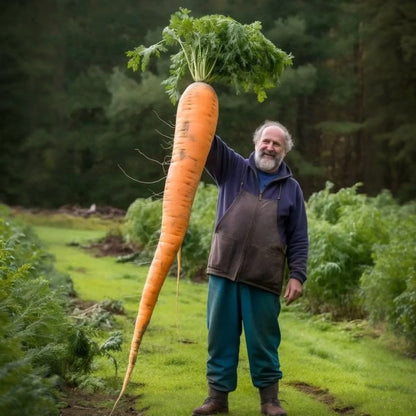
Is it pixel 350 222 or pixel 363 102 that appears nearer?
pixel 350 222

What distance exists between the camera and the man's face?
480cm

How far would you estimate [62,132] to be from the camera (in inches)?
1067

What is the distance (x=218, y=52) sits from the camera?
4848 mm

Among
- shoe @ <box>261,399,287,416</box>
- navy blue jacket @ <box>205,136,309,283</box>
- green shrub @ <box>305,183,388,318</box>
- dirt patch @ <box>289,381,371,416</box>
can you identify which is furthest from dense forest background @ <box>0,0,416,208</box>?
shoe @ <box>261,399,287,416</box>

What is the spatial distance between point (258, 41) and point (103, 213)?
1881cm

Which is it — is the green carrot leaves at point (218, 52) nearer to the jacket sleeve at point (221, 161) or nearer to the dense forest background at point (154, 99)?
the jacket sleeve at point (221, 161)

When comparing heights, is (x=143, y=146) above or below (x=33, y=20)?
below

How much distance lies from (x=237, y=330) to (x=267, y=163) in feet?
3.87

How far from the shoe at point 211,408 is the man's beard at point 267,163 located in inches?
64.2


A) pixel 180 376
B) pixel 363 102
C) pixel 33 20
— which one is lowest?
pixel 180 376

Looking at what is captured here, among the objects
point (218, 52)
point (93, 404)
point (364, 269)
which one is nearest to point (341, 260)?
point (364, 269)

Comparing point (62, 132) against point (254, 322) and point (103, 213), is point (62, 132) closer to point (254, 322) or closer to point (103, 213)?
point (103, 213)

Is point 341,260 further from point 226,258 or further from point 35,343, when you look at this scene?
point 35,343

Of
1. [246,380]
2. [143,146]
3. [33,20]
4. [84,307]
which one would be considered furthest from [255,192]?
[33,20]
